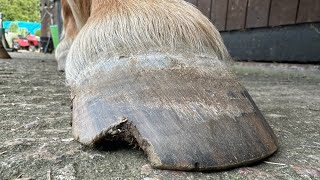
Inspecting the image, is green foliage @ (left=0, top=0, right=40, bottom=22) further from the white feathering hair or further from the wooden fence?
the white feathering hair

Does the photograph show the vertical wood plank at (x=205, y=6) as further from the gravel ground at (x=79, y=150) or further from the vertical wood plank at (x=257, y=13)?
the gravel ground at (x=79, y=150)

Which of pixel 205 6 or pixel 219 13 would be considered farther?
pixel 205 6

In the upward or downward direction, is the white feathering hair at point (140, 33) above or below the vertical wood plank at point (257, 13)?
above

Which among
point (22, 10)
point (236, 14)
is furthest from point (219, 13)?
point (22, 10)

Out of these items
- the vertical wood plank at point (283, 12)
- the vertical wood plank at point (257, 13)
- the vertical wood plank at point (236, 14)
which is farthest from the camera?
the vertical wood plank at point (236, 14)

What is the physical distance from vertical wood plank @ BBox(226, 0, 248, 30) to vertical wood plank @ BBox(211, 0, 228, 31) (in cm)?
5

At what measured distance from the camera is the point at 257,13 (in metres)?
3.12

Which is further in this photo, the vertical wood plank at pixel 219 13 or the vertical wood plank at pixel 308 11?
the vertical wood plank at pixel 219 13

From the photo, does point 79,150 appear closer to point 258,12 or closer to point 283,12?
point 283,12

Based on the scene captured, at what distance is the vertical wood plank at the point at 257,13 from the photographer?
305 cm

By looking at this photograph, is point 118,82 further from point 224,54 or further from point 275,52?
point 275,52

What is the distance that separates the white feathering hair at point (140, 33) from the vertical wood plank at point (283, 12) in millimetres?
2061

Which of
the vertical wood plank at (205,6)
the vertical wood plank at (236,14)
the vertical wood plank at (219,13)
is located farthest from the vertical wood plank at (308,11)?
the vertical wood plank at (205,6)

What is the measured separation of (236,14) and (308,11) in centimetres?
80
